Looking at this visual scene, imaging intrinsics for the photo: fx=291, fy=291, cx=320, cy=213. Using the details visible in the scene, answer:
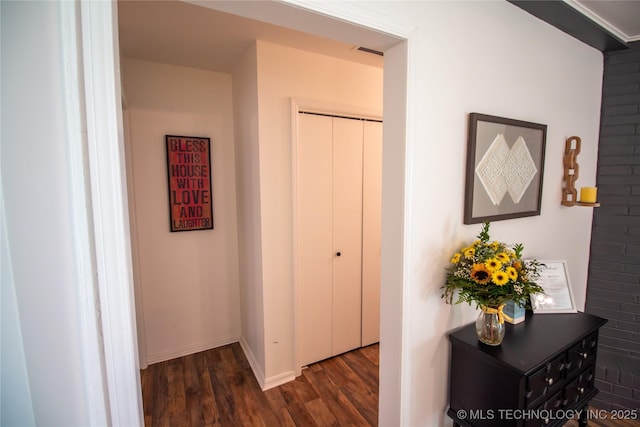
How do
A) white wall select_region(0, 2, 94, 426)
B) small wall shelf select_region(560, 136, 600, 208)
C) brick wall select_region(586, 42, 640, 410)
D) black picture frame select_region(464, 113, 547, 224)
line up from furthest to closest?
1. brick wall select_region(586, 42, 640, 410)
2. small wall shelf select_region(560, 136, 600, 208)
3. black picture frame select_region(464, 113, 547, 224)
4. white wall select_region(0, 2, 94, 426)

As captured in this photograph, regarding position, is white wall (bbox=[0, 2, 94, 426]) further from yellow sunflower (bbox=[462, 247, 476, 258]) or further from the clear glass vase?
the clear glass vase

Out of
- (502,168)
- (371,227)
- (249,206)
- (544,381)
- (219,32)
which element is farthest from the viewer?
(371,227)

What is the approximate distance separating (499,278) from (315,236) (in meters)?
1.43

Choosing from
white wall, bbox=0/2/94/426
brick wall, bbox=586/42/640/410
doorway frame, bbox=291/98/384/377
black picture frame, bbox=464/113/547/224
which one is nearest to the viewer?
white wall, bbox=0/2/94/426

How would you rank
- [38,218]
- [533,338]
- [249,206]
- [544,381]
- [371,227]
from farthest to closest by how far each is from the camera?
[371,227] < [249,206] < [533,338] < [544,381] < [38,218]

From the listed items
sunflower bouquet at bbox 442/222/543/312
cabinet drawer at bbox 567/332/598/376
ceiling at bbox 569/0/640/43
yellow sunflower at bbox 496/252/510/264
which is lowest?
cabinet drawer at bbox 567/332/598/376

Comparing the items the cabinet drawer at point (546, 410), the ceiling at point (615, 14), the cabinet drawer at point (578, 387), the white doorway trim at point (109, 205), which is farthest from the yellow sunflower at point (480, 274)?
the ceiling at point (615, 14)

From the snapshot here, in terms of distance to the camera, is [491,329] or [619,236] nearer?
[491,329]

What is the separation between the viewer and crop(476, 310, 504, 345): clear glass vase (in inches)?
53.2

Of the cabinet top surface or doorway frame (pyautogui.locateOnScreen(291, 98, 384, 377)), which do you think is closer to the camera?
the cabinet top surface

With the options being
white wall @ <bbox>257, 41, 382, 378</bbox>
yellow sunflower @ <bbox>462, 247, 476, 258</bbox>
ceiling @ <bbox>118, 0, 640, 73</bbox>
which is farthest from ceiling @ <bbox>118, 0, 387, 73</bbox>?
yellow sunflower @ <bbox>462, 247, 476, 258</bbox>

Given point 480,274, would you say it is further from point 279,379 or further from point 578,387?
point 279,379

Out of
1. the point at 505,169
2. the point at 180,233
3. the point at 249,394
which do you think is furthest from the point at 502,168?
the point at 180,233

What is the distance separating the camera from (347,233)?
257cm
